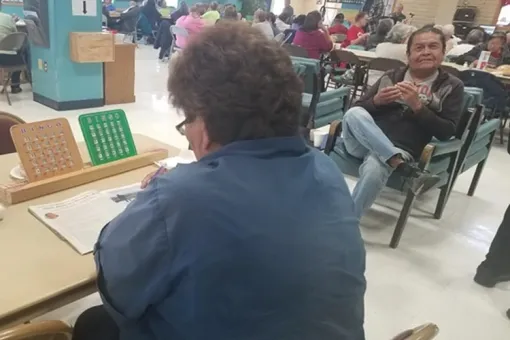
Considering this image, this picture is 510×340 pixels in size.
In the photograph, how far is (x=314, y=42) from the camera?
19.4 feet

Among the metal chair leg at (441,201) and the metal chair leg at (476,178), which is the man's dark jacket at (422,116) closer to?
the metal chair leg at (441,201)

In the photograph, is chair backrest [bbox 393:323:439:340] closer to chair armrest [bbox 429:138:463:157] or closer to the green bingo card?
the green bingo card

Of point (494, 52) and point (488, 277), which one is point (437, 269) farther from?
point (494, 52)

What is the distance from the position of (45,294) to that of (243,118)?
0.52m

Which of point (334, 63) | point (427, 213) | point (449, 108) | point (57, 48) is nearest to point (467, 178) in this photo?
point (427, 213)

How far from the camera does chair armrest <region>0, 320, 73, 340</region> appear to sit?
803mm

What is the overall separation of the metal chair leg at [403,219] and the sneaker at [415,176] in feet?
0.15

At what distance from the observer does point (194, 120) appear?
89 cm

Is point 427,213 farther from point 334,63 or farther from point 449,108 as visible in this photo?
point 334,63

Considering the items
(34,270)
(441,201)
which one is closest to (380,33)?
(441,201)

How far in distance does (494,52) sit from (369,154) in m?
4.54

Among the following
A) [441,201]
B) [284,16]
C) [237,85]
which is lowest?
[441,201]

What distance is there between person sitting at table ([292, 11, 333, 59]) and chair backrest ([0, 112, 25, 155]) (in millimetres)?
4556

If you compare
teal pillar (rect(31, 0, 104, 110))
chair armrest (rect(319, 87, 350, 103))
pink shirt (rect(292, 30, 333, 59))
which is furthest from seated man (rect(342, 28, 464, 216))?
pink shirt (rect(292, 30, 333, 59))
